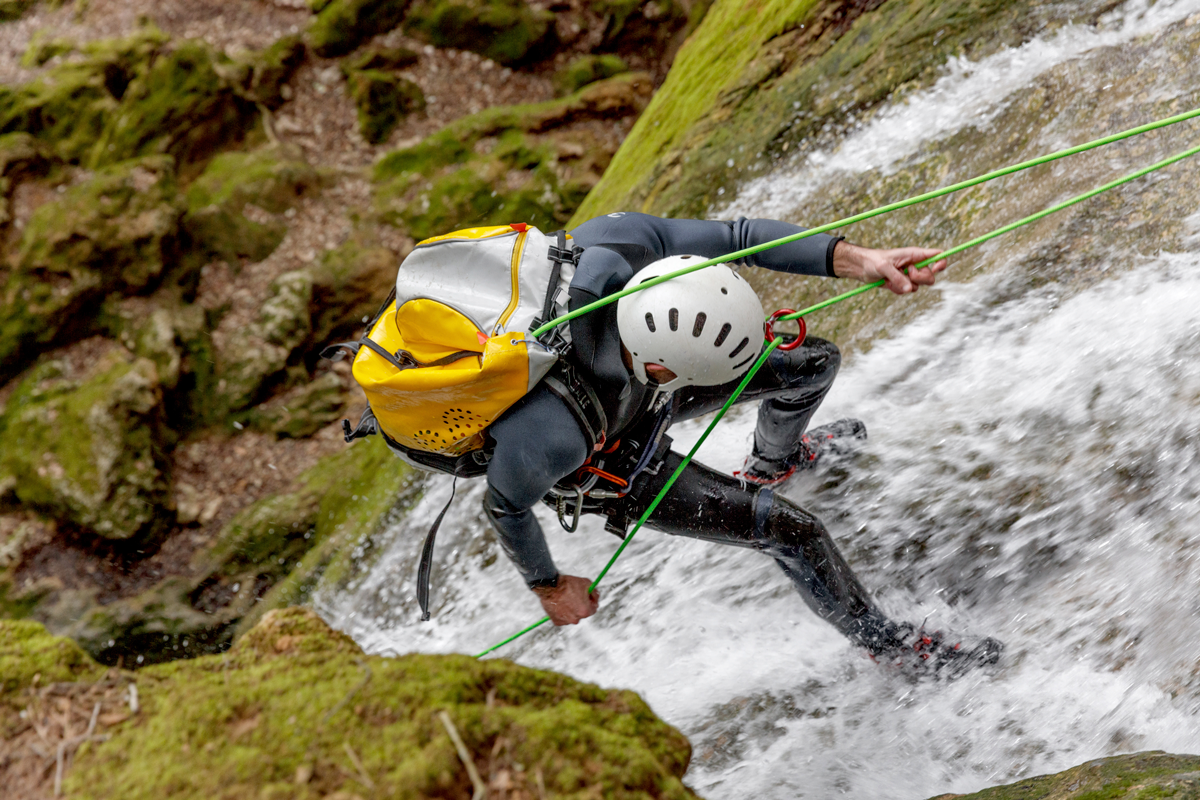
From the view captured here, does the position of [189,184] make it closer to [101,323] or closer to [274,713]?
[101,323]

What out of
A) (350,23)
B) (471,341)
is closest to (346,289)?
(350,23)

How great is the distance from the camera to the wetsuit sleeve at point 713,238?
3.12 metres

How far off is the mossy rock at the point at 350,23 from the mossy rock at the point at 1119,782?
13184 millimetres

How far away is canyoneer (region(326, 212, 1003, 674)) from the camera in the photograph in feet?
9.14

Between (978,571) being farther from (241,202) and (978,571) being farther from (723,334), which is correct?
(241,202)

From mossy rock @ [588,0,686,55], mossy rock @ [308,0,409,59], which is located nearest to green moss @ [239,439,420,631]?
mossy rock @ [308,0,409,59]

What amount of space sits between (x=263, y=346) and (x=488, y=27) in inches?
→ 246

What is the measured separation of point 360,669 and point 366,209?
9.82 metres

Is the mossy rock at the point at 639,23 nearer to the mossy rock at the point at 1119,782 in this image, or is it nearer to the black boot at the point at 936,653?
the black boot at the point at 936,653

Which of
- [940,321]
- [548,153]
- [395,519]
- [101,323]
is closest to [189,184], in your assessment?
[101,323]

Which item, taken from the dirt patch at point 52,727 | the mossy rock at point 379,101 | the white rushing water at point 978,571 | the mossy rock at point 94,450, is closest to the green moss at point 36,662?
the dirt patch at point 52,727

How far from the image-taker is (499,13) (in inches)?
472

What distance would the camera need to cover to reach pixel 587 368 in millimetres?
2955

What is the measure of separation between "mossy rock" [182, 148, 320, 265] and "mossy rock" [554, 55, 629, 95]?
421 centimetres
